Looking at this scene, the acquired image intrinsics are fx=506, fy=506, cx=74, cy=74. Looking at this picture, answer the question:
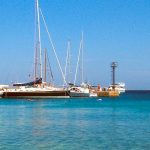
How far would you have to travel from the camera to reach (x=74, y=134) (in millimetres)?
39031

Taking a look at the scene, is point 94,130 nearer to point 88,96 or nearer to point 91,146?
point 91,146

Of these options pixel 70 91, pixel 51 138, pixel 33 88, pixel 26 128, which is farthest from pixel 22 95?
pixel 51 138

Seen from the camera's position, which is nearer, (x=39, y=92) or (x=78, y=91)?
(x=39, y=92)

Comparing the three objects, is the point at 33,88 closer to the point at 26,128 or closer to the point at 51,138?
the point at 26,128

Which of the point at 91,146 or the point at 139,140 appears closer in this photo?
the point at 91,146

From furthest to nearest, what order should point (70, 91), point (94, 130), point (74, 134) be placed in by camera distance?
1. point (70, 91)
2. point (94, 130)
3. point (74, 134)

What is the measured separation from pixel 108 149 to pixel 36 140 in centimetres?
619

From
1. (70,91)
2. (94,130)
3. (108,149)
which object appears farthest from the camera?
(70,91)

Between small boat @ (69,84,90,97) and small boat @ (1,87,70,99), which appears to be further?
small boat @ (69,84,90,97)

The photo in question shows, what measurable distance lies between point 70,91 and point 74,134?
308ft

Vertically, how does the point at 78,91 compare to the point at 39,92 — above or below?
above

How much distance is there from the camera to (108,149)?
103 feet

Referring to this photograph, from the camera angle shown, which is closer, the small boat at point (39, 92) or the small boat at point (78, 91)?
the small boat at point (39, 92)

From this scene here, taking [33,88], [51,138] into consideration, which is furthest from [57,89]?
[51,138]
